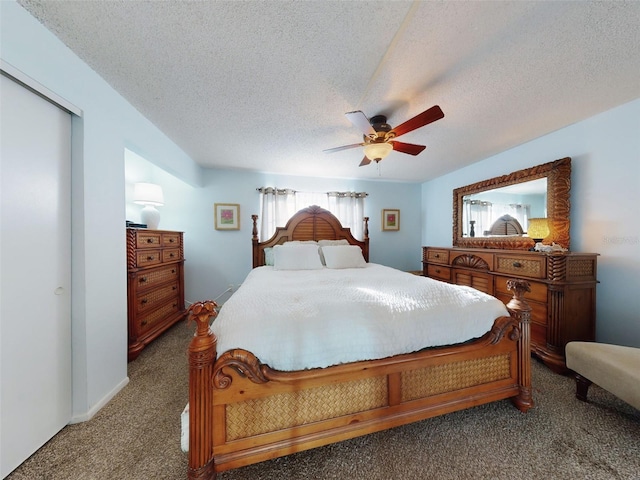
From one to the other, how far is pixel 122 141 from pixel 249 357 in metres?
1.98

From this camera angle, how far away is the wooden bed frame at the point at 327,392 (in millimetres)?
974

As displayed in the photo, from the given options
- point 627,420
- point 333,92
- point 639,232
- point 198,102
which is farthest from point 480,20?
point 627,420

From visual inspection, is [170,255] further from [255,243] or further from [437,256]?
[437,256]

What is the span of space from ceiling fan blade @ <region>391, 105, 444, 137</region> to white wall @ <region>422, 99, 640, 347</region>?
1.80m

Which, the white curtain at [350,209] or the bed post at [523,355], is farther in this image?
the white curtain at [350,209]

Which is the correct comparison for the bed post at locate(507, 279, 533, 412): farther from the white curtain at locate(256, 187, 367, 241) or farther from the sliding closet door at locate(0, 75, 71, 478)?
the sliding closet door at locate(0, 75, 71, 478)

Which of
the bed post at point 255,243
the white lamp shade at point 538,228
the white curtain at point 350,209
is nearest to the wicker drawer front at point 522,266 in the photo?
the white lamp shade at point 538,228

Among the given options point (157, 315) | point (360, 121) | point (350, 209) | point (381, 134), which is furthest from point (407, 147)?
point (157, 315)

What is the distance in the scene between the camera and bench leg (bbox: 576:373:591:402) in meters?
1.49

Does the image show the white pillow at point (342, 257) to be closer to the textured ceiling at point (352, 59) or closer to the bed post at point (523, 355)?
the textured ceiling at point (352, 59)

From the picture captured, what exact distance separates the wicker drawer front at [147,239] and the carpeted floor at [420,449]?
133cm

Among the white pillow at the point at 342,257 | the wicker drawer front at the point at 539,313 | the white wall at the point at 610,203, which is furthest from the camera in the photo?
the white pillow at the point at 342,257

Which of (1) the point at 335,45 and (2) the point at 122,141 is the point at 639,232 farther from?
(2) the point at 122,141

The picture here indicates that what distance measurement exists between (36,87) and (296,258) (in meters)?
2.28
